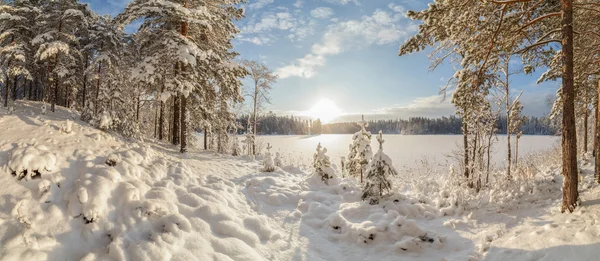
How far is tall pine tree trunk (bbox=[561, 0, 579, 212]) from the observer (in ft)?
20.2

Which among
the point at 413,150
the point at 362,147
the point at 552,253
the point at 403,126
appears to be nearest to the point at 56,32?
the point at 362,147

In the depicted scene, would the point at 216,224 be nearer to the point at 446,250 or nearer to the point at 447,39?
the point at 446,250

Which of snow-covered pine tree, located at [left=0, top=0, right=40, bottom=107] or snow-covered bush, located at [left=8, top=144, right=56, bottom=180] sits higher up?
snow-covered pine tree, located at [left=0, top=0, right=40, bottom=107]

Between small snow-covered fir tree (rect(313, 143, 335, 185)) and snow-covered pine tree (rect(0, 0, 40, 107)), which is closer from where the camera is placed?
small snow-covered fir tree (rect(313, 143, 335, 185))

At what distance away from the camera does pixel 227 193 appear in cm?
770

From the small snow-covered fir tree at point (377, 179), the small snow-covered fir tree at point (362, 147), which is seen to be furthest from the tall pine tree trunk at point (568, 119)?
the small snow-covered fir tree at point (362, 147)

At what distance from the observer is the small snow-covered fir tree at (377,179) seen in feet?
27.8

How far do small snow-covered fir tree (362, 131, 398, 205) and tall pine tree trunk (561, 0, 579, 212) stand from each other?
152 inches

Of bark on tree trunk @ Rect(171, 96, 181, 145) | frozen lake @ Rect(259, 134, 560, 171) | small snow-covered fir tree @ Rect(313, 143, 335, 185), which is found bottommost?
frozen lake @ Rect(259, 134, 560, 171)

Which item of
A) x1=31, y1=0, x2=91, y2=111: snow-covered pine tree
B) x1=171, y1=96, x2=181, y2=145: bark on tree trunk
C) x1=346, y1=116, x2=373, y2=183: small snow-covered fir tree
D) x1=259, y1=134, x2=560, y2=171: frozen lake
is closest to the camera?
x1=346, y1=116, x2=373, y2=183: small snow-covered fir tree

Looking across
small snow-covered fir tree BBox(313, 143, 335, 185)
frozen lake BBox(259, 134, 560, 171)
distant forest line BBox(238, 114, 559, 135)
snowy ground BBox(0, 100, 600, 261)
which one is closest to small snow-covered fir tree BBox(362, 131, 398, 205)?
snowy ground BBox(0, 100, 600, 261)

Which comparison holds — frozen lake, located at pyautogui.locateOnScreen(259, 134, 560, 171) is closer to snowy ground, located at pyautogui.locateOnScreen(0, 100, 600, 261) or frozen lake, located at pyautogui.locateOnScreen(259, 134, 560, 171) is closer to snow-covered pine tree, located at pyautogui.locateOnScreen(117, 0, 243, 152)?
snowy ground, located at pyautogui.locateOnScreen(0, 100, 600, 261)

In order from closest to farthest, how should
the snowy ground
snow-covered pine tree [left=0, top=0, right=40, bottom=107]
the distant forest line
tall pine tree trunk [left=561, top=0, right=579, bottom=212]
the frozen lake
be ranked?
the snowy ground
tall pine tree trunk [left=561, top=0, right=579, bottom=212]
snow-covered pine tree [left=0, top=0, right=40, bottom=107]
the frozen lake
the distant forest line

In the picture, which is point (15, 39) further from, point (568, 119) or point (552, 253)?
point (568, 119)
